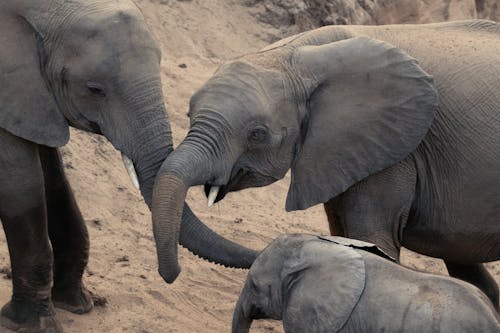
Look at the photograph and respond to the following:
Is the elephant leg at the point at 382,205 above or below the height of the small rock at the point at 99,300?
above

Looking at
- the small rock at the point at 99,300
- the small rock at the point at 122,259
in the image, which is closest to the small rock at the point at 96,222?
the small rock at the point at 122,259

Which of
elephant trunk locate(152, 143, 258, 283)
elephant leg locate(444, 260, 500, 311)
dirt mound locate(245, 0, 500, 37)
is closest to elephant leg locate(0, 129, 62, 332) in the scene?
elephant trunk locate(152, 143, 258, 283)

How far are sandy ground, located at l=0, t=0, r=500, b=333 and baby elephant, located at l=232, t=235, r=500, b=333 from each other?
58.5 inches

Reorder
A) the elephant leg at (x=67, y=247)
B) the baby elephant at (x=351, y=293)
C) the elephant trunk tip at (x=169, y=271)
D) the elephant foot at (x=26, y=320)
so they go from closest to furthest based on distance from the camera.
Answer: the baby elephant at (x=351, y=293) → the elephant trunk tip at (x=169, y=271) → the elephant foot at (x=26, y=320) → the elephant leg at (x=67, y=247)

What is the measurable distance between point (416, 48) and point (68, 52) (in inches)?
62.4

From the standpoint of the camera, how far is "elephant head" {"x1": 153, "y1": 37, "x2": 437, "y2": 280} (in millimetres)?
5609

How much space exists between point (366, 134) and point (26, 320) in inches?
74.7

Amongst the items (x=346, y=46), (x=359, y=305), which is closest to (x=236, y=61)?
(x=346, y=46)

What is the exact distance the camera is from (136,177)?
577cm

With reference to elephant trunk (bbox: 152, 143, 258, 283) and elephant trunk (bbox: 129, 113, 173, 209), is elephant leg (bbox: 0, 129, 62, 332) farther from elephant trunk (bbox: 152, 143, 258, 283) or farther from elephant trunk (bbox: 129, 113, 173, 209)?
elephant trunk (bbox: 152, 143, 258, 283)

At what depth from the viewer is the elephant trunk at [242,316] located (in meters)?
5.42

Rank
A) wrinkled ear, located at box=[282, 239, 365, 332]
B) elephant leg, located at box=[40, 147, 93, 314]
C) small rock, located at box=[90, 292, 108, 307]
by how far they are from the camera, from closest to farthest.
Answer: wrinkled ear, located at box=[282, 239, 365, 332], elephant leg, located at box=[40, 147, 93, 314], small rock, located at box=[90, 292, 108, 307]

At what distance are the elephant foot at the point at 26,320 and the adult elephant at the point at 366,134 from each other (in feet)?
3.66

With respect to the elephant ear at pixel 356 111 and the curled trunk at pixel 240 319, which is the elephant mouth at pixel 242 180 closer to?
the elephant ear at pixel 356 111
